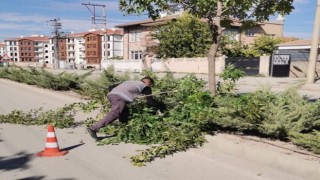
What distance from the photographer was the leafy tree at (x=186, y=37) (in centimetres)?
3625

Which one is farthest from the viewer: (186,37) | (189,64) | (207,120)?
(186,37)

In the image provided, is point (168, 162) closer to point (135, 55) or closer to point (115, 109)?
point (115, 109)

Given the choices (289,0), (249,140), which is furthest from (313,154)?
(289,0)

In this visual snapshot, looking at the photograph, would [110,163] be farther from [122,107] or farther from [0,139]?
[0,139]

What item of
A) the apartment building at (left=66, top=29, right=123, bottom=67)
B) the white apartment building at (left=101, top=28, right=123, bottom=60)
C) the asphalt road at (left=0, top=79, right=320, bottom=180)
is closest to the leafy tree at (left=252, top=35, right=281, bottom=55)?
the asphalt road at (left=0, top=79, right=320, bottom=180)

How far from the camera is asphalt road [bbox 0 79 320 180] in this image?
4805 millimetres

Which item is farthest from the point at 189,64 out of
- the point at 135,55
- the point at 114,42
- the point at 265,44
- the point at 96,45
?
the point at 96,45

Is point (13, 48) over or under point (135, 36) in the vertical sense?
under

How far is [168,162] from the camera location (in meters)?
5.41

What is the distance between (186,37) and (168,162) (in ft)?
104

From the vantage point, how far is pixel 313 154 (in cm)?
506

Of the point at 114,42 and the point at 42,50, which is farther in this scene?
the point at 42,50

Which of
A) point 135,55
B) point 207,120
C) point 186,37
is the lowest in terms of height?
point 207,120

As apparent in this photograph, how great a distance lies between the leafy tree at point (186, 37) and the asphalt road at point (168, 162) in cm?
3032
